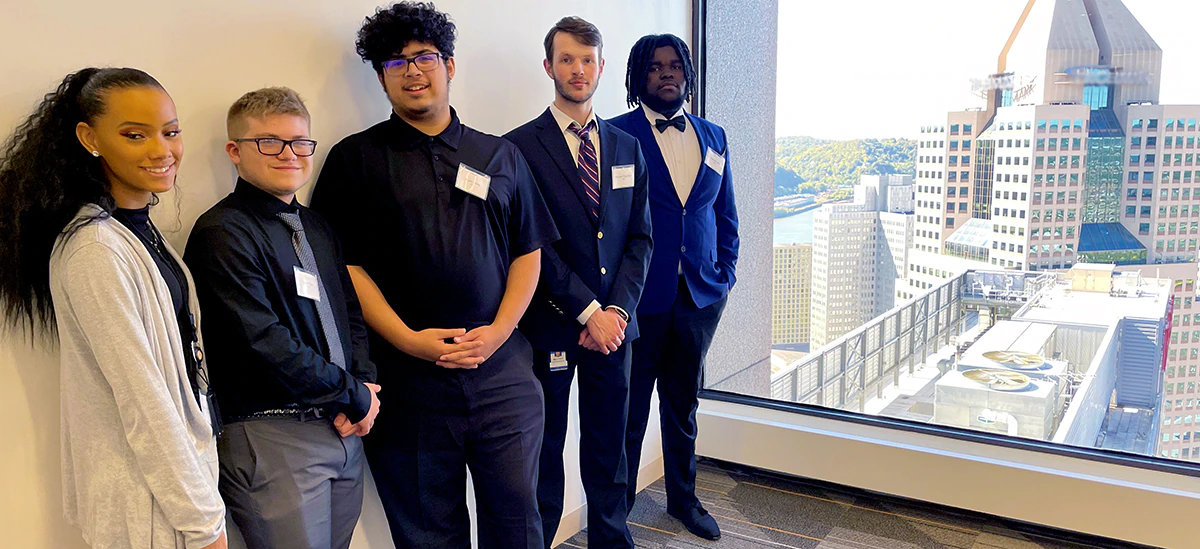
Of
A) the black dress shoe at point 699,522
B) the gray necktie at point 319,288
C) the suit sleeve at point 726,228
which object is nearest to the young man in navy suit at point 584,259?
the suit sleeve at point 726,228

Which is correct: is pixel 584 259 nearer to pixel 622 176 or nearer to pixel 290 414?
pixel 622 176

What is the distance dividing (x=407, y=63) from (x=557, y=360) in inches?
38.6

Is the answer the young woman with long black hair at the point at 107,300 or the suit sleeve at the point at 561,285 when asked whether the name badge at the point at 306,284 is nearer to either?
the young woman with long black hair at the point at 107,300

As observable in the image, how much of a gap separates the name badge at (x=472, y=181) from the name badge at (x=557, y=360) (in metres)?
0.62

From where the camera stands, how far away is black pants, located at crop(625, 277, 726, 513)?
108 inches

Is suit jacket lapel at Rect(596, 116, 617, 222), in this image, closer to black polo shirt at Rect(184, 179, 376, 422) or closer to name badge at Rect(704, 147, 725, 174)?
name badge at Rect(704, 147, 725, 174)

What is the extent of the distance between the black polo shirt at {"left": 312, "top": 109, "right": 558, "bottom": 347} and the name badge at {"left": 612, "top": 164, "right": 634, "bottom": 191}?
486 mm

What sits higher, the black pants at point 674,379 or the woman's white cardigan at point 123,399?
the woman's white cardigan at point 123,399

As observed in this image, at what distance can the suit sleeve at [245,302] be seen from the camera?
1518 millimetres

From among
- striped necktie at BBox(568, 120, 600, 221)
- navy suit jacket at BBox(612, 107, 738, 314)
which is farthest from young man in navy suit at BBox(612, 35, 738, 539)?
striped necktie at BBox(568, 120, 600, 221)

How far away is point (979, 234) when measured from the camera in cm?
304

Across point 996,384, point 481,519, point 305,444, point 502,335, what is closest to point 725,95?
point 996,384

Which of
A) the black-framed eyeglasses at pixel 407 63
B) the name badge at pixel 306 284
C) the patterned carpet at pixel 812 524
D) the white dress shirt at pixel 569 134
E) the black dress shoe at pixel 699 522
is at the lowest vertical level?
the patterned carpet at pixel 812 524

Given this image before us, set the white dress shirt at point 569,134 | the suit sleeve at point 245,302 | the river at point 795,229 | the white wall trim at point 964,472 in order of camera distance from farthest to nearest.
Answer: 1. the river at point 795,229
2. the white wall trim at point 964,472
3. the white dress shirt at point 569,134
4. the suit sleeve at point 245,302
